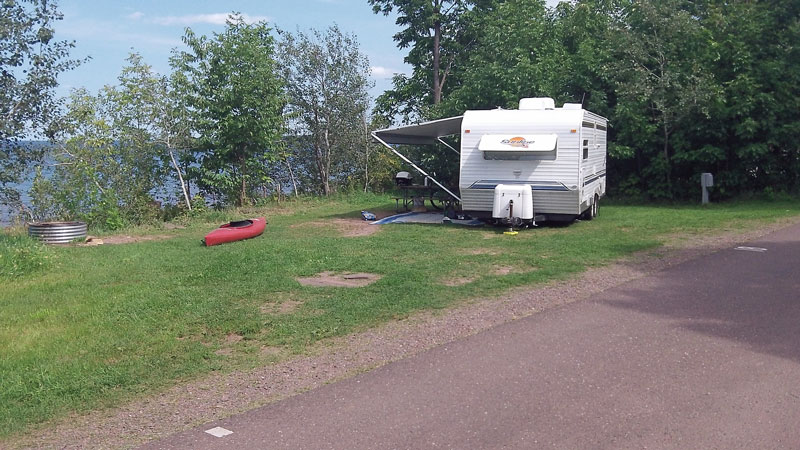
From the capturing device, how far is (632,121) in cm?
1833

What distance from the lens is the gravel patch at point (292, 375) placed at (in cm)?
469

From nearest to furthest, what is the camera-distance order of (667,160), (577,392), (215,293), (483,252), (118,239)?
(577,392) < (215,293) < (483,252) < (118,239) < (667,160)

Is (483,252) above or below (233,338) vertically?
above

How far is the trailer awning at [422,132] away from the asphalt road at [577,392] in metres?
8.93

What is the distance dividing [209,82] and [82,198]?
14.6 ft

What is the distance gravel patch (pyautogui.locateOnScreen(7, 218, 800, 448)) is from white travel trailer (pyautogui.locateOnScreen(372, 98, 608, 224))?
4.99 metres

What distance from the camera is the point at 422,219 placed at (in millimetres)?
16266

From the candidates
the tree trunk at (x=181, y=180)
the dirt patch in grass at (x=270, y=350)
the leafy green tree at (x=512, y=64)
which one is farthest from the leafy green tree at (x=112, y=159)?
the dirt patch in grass at (x=270, y=350)

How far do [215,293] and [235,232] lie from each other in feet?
16.7

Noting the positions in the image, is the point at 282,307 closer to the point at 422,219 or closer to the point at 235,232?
the point at 235,232

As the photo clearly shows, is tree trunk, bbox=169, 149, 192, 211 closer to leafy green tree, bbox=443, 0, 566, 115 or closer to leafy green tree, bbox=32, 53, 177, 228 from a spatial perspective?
leafy green tree, bbox=32, 53, 177, 228

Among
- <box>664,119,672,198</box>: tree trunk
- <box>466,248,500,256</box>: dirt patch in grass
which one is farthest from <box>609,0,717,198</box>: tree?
<box>466,248,500,256</box>: dirt patch in grass

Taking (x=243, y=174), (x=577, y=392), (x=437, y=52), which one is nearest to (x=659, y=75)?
(x=437, y=52)

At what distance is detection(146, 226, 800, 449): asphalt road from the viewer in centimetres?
435
